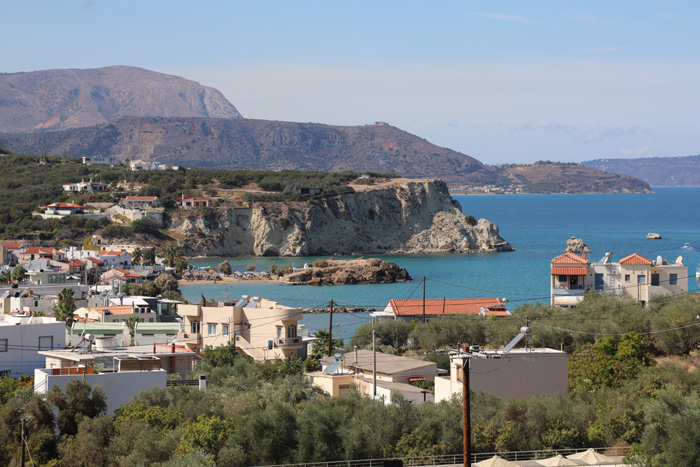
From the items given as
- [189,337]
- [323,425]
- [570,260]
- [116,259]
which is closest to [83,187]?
[116,259]

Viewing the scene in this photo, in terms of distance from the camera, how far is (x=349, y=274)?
75.6 meters

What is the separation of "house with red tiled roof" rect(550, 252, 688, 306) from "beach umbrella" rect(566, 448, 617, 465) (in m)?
21.2

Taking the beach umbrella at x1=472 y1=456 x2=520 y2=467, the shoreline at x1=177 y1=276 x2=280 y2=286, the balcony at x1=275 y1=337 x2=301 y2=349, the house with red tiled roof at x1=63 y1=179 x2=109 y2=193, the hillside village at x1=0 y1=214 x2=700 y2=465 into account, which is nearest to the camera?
the beach umbrella at x1=472 y1=456 x2=520 y2=467

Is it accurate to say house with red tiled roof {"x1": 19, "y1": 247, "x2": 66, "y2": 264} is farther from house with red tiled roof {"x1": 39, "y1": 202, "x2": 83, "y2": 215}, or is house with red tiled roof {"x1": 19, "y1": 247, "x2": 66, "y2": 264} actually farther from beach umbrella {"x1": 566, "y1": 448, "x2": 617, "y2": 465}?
beach umbrella {"x1": 566, "y1": 448, "x2": 617, "y2": 465}

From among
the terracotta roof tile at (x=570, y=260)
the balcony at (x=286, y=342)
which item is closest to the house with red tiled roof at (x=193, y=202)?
the terracotta roof tile at (x=570, y=260)

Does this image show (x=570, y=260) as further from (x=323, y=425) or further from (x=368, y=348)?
(x=323, y=425)

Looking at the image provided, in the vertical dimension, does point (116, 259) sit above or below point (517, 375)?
below

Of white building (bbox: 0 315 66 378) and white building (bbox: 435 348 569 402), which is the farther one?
white building (bbox: 0 315 66 378)

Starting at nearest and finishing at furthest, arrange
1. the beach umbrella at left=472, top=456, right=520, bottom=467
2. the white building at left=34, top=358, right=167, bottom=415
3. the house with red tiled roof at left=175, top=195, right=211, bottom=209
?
Answer: the beach umbrella at left=472, top=456, right=520, bottom=467
the white building at left=34, top=358, right=167, bottom=415
the house with red tiled roof at left=175, top=195, right=211, bottom=209

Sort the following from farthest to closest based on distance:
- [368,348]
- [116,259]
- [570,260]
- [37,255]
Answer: [116,259] → [37,255] → [570,260] → [368,348]

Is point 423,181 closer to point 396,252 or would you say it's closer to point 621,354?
point 396,252

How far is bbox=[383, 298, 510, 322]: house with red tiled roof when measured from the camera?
126 feet

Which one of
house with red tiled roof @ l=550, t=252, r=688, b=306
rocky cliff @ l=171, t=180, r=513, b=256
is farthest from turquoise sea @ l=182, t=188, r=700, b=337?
rocky cliff @ l=171, t=180, r=513, b=256

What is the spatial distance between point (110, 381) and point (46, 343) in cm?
607
